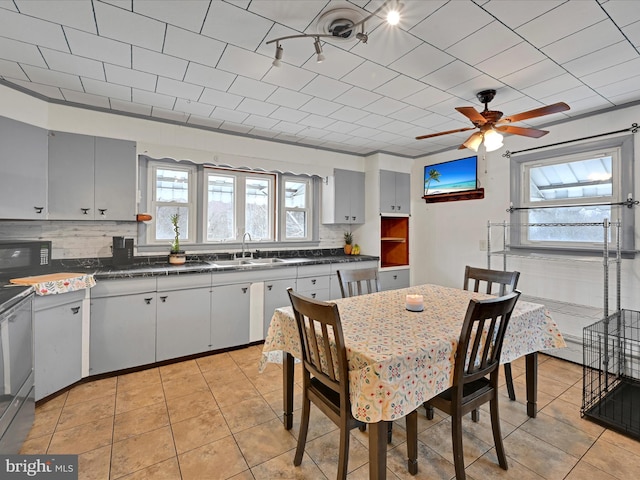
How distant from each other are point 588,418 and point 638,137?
2.43m

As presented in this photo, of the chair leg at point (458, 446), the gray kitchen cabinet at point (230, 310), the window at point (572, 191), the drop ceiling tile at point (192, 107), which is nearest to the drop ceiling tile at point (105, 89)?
the drop ceiling tile at point (192, 107)

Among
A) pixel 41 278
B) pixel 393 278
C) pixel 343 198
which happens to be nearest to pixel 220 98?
pixel 41 278

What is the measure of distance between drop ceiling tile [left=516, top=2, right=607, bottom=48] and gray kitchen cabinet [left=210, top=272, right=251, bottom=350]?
3.06 m

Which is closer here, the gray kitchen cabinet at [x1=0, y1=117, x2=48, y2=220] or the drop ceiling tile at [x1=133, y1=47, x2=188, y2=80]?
the drop ceiling tile at [x1=133, y1=47, x2=188, y2=80]

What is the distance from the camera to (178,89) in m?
2.65

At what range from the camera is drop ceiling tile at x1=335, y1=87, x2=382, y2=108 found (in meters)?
2.67

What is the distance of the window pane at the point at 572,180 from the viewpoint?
10.2 ft

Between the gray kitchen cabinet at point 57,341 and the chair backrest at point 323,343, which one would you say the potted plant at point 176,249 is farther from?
the chair backrest at point 323,343

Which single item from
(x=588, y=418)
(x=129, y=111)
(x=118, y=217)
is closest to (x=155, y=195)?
(x=118, y=217)

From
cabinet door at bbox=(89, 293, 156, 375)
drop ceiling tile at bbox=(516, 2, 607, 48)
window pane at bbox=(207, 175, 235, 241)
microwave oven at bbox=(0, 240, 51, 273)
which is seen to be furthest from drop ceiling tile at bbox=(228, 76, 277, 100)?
microwave oven at bbox=(0, 240, 51, 273)

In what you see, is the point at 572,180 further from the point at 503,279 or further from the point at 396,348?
the point at 396,348

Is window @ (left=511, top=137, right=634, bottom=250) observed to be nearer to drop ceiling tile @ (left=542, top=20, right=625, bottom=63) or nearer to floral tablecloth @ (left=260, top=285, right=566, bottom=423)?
drop ceiling tile @ (left=542, top=20, right=625, bottom=63)

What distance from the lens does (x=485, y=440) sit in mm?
1991

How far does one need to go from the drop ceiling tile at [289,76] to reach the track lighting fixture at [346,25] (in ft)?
1.16
